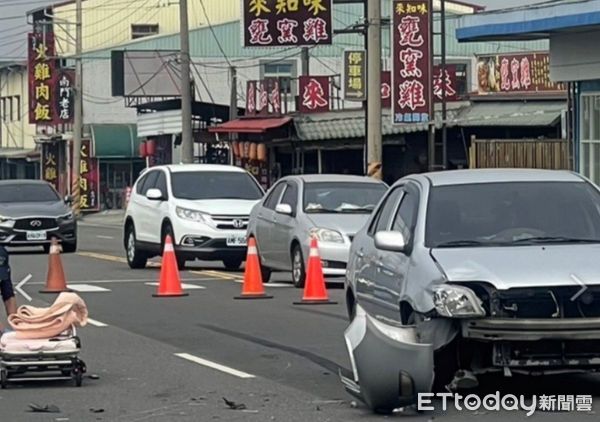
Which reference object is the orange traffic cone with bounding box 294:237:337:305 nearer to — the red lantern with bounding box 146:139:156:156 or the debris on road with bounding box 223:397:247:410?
the debris on road with bounding box 223:397:247:410

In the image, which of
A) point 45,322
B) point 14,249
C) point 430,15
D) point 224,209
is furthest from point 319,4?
point 45,322

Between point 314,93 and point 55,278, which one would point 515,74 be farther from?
point 55,278

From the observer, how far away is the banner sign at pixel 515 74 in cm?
4112

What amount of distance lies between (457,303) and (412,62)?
23.4 meters

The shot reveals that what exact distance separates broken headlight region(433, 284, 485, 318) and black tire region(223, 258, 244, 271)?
1536cm

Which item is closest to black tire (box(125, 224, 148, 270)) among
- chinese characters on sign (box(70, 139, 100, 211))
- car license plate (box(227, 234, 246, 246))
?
car license plate (box(227, 234, 246, 246))

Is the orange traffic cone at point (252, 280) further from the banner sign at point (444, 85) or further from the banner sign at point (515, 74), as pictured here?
the banner sign at point (515, 74)

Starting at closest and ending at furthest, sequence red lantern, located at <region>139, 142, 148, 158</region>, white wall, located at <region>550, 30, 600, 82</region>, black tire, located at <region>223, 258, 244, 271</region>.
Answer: black tire, located at <region>223, 258, 244, 271</region>, white wall, located at <region>550, 30, 600, 82</region>, red lantern, located at <region>139, 142, 148, 158</region>

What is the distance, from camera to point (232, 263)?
25.8 meters

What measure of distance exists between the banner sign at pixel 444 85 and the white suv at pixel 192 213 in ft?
43.7

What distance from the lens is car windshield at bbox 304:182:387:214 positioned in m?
21.7

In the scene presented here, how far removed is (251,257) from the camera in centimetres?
1980

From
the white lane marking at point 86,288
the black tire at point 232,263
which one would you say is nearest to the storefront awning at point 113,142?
the black tire at point 232,263

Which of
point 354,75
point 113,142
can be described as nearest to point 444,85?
point 354,75
